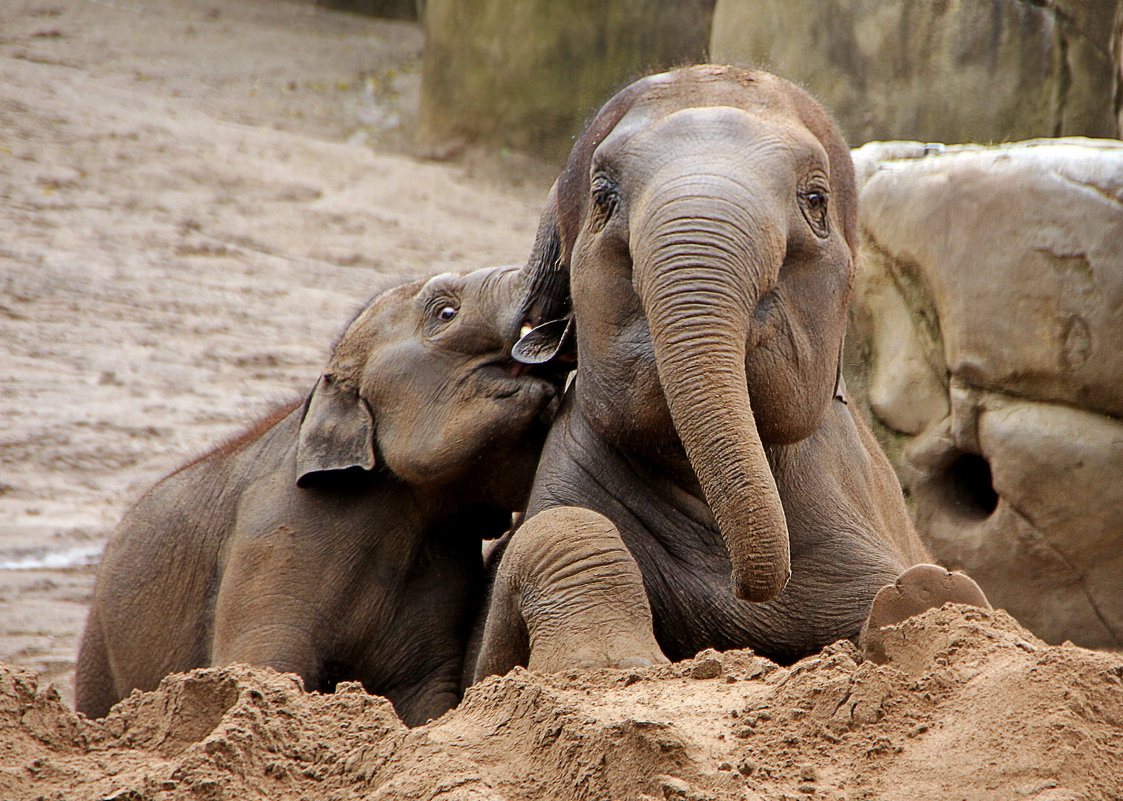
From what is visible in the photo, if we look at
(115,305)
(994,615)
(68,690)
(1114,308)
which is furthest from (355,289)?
(994,615)

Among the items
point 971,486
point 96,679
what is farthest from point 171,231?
point 96,679

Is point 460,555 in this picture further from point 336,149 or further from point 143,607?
point 336,149

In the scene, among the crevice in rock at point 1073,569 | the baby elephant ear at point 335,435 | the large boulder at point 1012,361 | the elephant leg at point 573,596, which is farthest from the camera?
the crevice in rock at point 1073,569

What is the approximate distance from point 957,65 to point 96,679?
6525 mm

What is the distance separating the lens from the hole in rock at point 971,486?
6.11 meters

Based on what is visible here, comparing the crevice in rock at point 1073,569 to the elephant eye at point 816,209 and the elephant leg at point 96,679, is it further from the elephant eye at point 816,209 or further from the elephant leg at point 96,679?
the elephant leg at point 96,679

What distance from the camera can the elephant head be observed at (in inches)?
111

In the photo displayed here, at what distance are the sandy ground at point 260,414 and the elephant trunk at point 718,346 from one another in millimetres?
237

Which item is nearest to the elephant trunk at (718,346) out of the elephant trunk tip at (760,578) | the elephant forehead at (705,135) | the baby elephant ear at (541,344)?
the elephant trunk tip at (760,578)

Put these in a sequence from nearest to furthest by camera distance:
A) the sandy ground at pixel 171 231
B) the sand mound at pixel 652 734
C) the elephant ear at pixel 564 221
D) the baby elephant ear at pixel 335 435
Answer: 1. the sand mound at pixel 652 734
2. the elephant ear at pixel 564 221
3. the baby elephant ear at pixel 335 435
4. the sandy ground at pixel 171 231

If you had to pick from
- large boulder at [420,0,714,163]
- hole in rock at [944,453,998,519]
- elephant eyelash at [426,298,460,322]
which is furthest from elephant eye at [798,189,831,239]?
large boulder at [420,0,714,163]

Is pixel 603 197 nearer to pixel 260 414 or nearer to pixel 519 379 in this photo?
pixel 519 379

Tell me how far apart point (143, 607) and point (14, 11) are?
471 inches

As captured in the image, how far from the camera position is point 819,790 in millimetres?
2141
